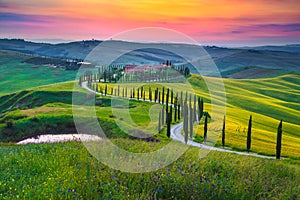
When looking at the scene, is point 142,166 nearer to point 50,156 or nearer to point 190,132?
point 50,156

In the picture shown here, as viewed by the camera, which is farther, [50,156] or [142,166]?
[50,156]

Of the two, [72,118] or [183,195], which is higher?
[183,195]

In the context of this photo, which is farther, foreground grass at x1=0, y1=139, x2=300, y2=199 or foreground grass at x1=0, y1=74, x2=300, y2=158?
foreground grass at x1=0, y1=74, x2=300, y2=158

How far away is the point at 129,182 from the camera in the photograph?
31.5 feet

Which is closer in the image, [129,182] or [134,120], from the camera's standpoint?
[129,182]

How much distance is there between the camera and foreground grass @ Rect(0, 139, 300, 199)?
8625 mm

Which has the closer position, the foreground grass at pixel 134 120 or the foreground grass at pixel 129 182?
the foreground grass at pixel 129 182

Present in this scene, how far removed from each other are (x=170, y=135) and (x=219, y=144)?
11.4 metres

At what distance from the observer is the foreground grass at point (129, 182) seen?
28.3 feet

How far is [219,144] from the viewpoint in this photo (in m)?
69.7

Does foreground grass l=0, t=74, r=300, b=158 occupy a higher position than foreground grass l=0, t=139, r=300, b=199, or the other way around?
foreground grass l=0, t=139, r=300, b=199

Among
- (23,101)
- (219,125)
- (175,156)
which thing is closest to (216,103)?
(219,125)

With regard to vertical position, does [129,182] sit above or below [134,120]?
above

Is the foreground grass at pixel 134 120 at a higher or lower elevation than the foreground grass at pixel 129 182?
lower
